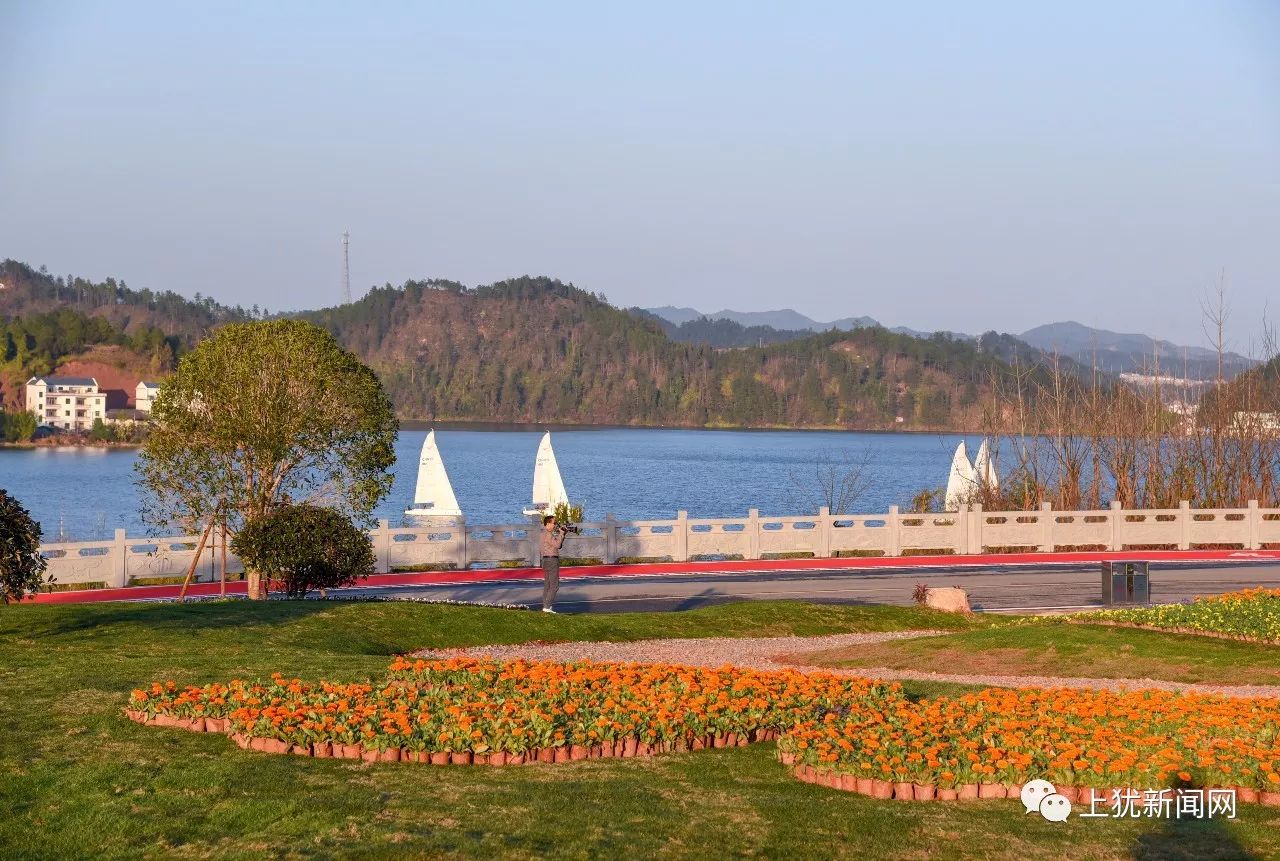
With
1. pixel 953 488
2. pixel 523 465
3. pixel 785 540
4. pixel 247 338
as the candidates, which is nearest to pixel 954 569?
pixel 785 540

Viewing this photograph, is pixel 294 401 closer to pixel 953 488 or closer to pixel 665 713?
pixel 665 713

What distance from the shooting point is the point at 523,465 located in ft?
477

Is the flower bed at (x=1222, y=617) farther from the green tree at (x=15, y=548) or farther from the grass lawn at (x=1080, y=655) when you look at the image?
the green tree at (x=15, y=548)

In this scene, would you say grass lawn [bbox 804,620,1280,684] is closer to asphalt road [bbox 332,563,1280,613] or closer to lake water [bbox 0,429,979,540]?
asphalt road [bbox 332,563,1280,613]

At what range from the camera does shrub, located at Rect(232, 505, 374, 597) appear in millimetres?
23781

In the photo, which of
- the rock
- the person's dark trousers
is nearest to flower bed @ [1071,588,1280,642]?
the rock

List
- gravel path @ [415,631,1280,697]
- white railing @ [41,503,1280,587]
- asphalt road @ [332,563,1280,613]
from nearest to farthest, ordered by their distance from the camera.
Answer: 1. gravel path @ [415,631,1280,697]
2. asphalt road @ [332,563,1280,613]
3. white railing @ [41,503,1280,587]

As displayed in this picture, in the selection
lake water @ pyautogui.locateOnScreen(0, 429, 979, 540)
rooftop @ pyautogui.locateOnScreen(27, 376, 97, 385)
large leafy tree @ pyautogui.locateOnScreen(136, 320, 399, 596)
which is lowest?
lake water @ pyautogui.locateOnScreen(0, 429, 979, 540)

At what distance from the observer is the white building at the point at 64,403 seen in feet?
607

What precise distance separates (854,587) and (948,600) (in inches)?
195

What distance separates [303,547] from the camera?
78.0 feet

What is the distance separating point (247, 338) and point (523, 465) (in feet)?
384

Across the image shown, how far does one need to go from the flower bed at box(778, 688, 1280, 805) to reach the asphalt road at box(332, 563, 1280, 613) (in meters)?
14.2

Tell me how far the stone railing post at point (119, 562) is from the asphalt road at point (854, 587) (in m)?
4.76
